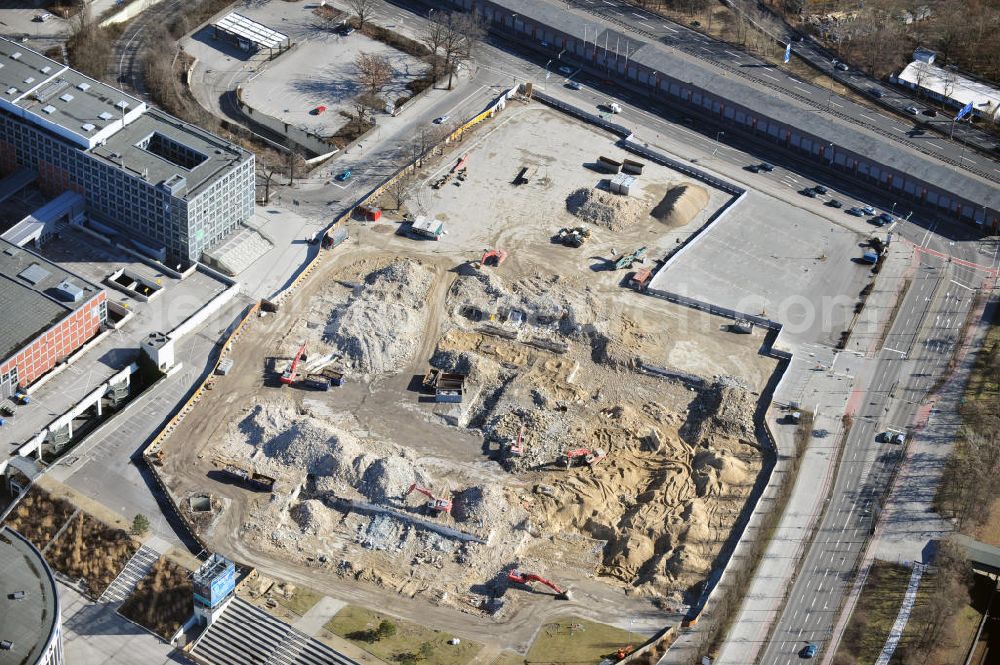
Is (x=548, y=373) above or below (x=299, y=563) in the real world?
above

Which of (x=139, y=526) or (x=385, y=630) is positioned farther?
(x=139, y=526)

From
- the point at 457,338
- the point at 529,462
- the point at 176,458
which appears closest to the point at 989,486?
the point at 529,462

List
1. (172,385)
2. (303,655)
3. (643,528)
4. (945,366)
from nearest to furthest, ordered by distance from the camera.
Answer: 1. (303,655)
2. (643,528)
3. (172,385)
4. (945,366)

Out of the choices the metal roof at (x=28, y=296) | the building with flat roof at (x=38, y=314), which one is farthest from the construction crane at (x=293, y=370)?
the metal roof at (x=28, y=296)

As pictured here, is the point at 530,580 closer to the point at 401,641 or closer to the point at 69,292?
the point at 401,641

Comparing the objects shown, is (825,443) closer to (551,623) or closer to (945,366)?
(945,366)

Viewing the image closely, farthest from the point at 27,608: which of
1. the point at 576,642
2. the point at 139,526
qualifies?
the point at 576,642

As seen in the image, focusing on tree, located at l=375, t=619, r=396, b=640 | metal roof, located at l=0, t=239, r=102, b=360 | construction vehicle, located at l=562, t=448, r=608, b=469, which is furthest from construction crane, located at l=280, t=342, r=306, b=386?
tree, located at l=375, t=619, r=396, b=640
